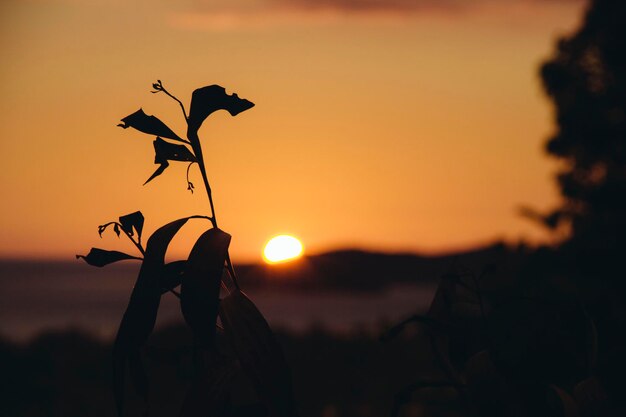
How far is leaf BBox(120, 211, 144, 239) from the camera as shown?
3.71ft

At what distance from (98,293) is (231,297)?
3444cm

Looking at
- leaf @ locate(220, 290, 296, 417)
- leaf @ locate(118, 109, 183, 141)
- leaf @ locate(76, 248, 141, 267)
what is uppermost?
leaf @ locate(118, 109, 183, 141)

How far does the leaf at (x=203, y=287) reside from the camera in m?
0.96

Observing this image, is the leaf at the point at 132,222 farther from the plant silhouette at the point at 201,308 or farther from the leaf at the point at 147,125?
the leaf at the point at 147,125

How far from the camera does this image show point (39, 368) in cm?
527

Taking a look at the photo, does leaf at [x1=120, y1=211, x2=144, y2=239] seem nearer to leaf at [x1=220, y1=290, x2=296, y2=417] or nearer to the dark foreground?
leaf at [x1=220, y1=290, x2=296, y2=417]

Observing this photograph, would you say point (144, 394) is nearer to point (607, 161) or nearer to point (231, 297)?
point (231, 297)

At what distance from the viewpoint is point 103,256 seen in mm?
1126

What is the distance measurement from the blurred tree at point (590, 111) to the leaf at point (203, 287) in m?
8.83

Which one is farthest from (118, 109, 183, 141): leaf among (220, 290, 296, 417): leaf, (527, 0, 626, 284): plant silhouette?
(527, 0, 626, 284): plant silhouette

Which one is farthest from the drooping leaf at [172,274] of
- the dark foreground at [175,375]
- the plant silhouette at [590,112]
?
the plant silhouette at [590,112]

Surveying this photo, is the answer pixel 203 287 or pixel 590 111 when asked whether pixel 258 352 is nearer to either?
pixel 203 287

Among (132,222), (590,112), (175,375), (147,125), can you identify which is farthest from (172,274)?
(590,112)

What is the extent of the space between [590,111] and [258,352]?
980cm
